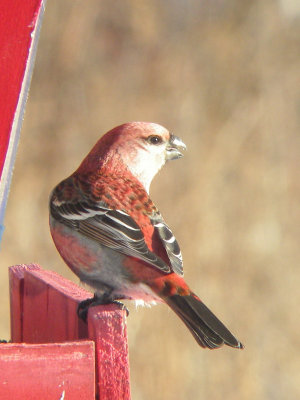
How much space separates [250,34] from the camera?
6.69 meters

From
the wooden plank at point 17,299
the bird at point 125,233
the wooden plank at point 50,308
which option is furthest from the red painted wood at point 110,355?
the wooden plank at point 17,299

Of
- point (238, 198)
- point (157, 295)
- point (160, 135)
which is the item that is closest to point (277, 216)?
point (238, 198)

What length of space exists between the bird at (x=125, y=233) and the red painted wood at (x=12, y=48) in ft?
2.00

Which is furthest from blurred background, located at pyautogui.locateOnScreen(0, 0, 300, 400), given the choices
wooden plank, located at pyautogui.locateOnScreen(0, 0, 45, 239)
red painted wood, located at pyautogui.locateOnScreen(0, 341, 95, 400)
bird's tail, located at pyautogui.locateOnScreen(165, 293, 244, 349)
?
red painted wood, located at pyautogui.locateOnScreen(0, 341, 95, 400)

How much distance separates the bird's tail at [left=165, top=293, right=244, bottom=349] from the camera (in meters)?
2.47

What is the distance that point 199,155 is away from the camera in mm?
6238

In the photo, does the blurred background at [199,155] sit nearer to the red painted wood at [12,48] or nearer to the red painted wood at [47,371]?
the red painted wood at [12,48]

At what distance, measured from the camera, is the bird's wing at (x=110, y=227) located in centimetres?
270

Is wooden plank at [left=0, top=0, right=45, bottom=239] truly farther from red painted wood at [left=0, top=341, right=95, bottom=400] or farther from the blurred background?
the blurred background

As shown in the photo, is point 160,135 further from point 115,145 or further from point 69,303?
point 69,303

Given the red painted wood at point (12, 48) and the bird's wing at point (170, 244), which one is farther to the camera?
the bird's wing at point (170, 244)

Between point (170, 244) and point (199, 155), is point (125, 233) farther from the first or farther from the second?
point (199, 155)

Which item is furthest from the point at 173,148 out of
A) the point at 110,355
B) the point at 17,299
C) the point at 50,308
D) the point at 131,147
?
the point at 110,355

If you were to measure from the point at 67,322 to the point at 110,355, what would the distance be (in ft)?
1.04
